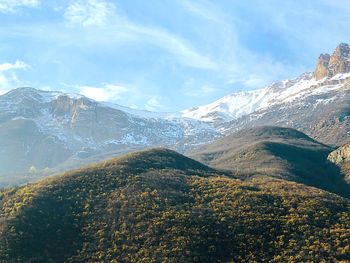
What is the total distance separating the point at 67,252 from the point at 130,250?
12167mm

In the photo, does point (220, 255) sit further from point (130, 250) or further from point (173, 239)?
point (130, 250)

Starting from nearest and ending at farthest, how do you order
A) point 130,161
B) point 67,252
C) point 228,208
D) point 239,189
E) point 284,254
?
1. point 284,254
2. point 67,252
3. point 228,208
4. point 239,189
5. point 130,161

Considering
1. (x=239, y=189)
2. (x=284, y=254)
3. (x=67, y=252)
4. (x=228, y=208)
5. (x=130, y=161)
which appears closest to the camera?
(x=284, y=254)

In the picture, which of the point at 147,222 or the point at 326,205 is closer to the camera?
the point at 147,222

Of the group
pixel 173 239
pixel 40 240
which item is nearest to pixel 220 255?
pixel 173 239

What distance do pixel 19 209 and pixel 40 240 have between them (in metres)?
12.8

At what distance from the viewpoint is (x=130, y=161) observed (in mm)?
158000

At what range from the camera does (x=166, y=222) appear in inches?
4222

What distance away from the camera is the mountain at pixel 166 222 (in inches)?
3839

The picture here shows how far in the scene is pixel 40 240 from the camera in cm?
10562

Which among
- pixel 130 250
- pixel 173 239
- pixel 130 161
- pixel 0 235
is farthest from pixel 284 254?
pixel 130 161

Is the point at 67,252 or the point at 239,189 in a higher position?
the point at 239,189

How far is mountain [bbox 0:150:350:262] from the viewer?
97500 millimetres

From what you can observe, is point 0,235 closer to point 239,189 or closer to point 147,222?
point 147,222
